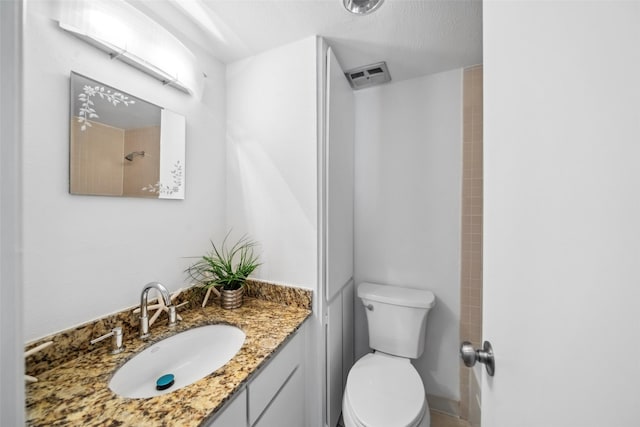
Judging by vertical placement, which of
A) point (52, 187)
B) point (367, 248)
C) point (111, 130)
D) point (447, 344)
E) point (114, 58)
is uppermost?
point (114, 58)

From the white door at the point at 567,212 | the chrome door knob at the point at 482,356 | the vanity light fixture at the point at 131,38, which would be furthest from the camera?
the vanity light fixture at the point at 131,38

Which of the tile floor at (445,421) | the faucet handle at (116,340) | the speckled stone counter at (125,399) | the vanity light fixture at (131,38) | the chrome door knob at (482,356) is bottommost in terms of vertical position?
the tile floor at (445,421)

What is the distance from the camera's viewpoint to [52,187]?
75cm

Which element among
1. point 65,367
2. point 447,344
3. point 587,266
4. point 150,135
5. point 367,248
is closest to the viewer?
point 587,266

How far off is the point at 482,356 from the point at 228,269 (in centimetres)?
111

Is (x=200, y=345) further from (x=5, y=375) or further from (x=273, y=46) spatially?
(x=273, y=46)

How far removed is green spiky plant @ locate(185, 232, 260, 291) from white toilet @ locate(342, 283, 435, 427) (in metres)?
0.75

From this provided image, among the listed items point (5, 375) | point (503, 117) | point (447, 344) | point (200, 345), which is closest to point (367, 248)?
point (447, 344)

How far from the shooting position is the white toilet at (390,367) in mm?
973

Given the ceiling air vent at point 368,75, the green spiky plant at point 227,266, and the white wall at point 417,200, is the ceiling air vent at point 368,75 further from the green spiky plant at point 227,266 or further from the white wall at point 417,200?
the green spiky plant at point 227,266

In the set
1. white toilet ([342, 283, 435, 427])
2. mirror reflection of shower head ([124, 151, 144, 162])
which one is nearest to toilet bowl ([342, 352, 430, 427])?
white toilet ([342, 283, 435, 427])

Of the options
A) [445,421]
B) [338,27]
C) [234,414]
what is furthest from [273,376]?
[338,27]

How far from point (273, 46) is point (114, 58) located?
72cm

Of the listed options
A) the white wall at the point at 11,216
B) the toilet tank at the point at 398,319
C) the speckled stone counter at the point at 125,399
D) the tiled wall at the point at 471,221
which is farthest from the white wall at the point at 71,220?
the tiled wall at the point at 471,221
